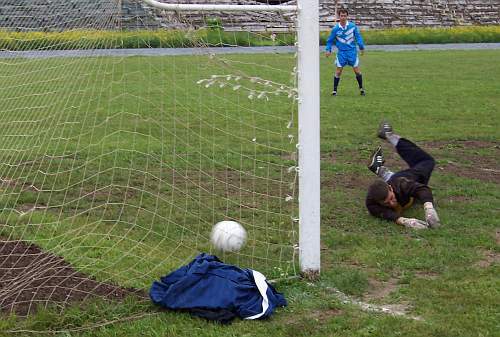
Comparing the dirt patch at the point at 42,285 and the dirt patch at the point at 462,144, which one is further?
the dirt patch at the point at 462,144

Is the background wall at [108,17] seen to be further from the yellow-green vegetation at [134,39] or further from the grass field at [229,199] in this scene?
the grass field at [229,199]

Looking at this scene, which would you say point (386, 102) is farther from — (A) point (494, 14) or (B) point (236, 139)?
(A) point (494, 14)

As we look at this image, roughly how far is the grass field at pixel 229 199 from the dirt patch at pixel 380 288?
0.02 m

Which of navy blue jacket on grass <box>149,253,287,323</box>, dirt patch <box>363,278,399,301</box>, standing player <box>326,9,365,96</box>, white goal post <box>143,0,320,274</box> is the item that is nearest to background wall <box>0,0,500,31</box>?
white goal post <box>143,0,320,274</box>

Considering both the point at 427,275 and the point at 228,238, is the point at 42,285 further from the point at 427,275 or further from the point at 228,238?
the point at 427,275

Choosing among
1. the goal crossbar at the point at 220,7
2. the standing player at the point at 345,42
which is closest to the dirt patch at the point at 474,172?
the goal crossbar at the point at 220,7

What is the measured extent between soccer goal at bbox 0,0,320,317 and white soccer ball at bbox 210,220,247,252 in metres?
0.07

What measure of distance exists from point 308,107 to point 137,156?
4102 millimetres

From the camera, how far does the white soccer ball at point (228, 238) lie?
5855mm

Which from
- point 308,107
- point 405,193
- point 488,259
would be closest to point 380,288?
point 488,259

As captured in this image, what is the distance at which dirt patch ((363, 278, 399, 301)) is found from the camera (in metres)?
5.23

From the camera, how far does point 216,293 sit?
15.7 ft

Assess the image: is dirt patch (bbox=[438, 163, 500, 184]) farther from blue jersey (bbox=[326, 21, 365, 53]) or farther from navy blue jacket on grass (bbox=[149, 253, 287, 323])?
blue jersey (bbox=[326, 21, 365, 53])

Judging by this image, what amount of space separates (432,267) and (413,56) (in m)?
20.0
